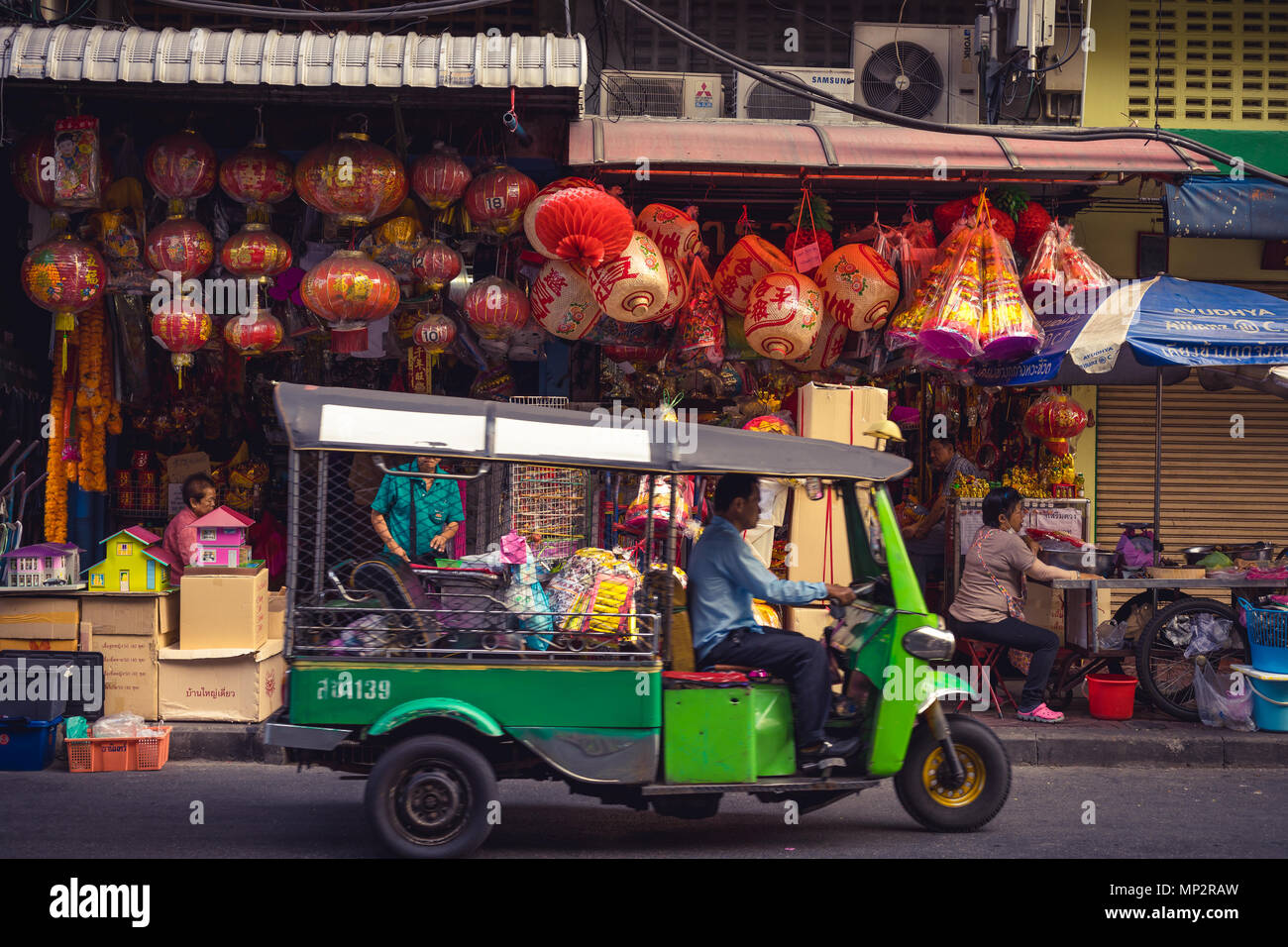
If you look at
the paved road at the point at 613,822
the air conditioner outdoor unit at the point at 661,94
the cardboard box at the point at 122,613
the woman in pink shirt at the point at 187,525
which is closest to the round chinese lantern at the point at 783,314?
the air conditioner outdoor unit at the point at 661,94

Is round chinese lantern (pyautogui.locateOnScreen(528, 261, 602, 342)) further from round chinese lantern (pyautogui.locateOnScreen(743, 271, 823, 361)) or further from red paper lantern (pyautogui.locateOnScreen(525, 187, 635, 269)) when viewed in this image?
round chinese lantern (pyautogui.locateOnScreen(743, 271, 823, 361))

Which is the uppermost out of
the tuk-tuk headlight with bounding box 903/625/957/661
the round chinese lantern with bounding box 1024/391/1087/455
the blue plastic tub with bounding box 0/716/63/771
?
the round chinese lantern with bounding box 1024/391/1087/455

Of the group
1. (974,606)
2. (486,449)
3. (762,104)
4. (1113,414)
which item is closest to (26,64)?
(486,449)

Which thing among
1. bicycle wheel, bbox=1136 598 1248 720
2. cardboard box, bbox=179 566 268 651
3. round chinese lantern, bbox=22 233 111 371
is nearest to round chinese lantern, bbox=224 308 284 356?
round chinese lantern, bbox=22 233 111 371

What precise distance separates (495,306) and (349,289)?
0.98 metres

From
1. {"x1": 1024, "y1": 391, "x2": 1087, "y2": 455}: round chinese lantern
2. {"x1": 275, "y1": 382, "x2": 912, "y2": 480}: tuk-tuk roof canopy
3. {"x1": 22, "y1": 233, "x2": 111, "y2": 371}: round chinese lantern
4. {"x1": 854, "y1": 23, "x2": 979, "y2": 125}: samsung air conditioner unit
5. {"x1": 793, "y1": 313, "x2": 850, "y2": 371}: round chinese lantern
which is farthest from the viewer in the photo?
{"x1": 854, "y1": 23, "x2": 979, "y2": 125}: samsung air conditioner unit

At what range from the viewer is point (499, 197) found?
27.0 feet

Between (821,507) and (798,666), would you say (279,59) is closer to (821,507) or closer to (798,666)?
(821,507)

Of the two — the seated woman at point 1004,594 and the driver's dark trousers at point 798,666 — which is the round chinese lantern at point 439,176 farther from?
the driver's dark trousers at point 798,666

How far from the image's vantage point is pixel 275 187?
8.26m

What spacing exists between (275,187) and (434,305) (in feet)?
4.44

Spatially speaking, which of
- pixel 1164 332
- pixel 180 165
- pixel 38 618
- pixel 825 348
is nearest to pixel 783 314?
pixel 825 348

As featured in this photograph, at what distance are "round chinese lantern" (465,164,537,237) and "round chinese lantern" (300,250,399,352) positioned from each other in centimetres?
77

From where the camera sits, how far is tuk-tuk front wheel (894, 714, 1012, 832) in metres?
5.68
